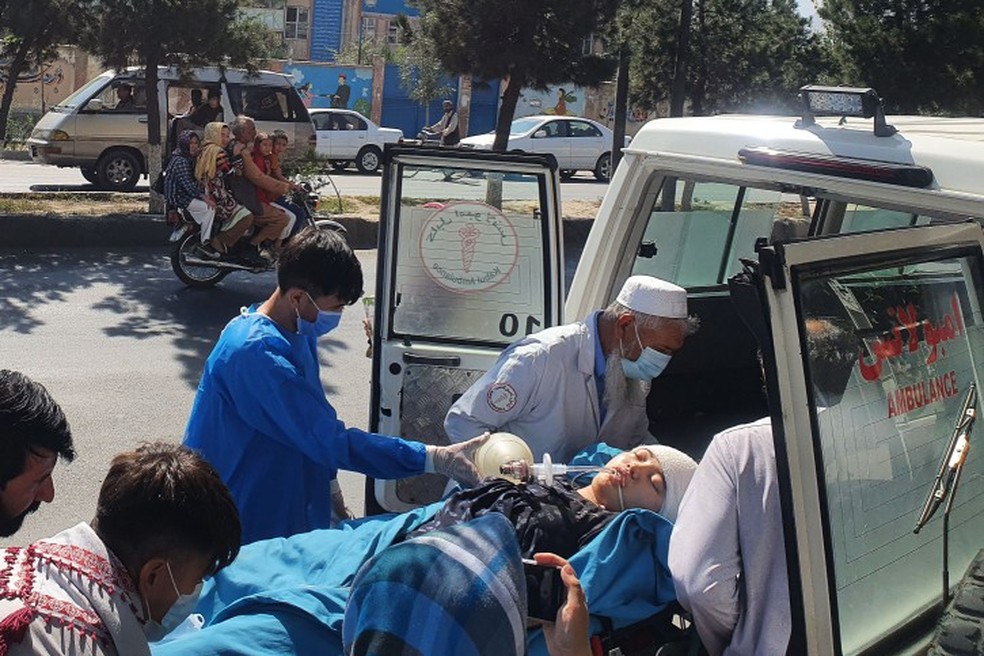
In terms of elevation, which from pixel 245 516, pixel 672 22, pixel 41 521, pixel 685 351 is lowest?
pixel 41 521

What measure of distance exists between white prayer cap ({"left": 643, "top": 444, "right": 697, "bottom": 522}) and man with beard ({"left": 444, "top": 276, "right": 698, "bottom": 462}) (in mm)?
533

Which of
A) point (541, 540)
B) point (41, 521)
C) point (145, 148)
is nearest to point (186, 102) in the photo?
point (145, 148)

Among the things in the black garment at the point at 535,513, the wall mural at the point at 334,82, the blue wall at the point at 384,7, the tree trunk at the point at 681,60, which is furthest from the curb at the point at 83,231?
the blue wall at the point at 384,7

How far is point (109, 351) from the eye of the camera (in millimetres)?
9391

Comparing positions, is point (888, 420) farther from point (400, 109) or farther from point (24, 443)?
point (400, 109)

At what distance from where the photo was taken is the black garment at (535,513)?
336 cm

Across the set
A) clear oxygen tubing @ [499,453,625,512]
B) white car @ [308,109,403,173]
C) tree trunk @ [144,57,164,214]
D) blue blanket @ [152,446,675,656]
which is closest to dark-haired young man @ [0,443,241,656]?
blue blanket @ [152,446,675,656]

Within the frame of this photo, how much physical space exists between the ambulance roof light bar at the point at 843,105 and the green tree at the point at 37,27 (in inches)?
457

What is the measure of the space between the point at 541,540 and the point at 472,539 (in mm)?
1124

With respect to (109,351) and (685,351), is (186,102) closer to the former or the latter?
(109,351)

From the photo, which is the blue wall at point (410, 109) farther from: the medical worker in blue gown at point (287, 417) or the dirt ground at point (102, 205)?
the medical worker in blue gown at point (287, 417)

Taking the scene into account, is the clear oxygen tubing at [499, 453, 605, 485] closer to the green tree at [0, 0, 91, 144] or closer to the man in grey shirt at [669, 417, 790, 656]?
the man in grey shirt at [669, 417, 790, 656]

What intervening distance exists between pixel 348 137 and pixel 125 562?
24125 millimetres

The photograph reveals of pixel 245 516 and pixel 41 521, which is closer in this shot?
pixel 245 516
